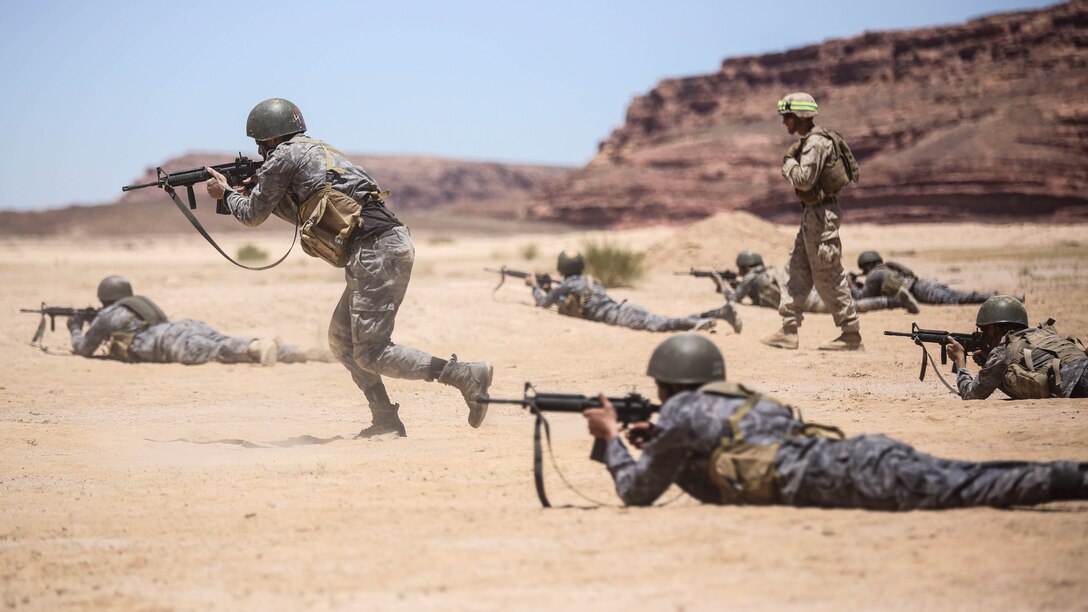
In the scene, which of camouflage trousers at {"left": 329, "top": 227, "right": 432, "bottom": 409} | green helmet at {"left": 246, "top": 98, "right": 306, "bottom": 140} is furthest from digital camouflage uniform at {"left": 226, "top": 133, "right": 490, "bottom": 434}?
green helmet at {"left": 246, "top": 98, "right": 306, "bottom": 140}

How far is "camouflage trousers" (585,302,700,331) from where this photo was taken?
13117 mm

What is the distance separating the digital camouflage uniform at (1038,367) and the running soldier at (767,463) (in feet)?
10.6

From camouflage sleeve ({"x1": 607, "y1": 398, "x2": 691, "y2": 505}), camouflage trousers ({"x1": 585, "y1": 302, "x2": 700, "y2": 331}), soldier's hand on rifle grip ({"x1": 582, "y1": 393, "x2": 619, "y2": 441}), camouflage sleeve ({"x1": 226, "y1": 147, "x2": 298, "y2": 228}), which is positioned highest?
camouflage sleeve ({"x1": 226, "y1": 147, "x2": 298, "y2": 228})

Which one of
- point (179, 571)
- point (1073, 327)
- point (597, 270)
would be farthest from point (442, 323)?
point (179, 571)

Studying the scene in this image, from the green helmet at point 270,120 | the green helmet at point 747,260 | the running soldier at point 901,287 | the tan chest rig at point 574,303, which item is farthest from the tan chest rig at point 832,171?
the green helmet at point 747,260

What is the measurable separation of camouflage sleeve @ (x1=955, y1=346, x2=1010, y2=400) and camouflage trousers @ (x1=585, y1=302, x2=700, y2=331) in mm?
5059

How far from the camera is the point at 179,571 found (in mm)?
4699

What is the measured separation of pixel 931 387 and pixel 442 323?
7.04 m

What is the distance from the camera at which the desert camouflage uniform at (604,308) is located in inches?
524

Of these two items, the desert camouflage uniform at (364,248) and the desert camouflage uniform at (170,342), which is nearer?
the desert camouflage uniform at (364,248)

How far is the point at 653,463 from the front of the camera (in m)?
5.07

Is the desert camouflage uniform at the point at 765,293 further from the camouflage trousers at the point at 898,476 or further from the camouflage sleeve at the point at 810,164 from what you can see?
the camouflage trousers at the point at 898,476

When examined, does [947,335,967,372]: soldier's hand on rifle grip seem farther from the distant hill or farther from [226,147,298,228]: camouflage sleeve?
the distant hill

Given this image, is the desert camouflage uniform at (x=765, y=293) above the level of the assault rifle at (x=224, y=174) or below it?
below
